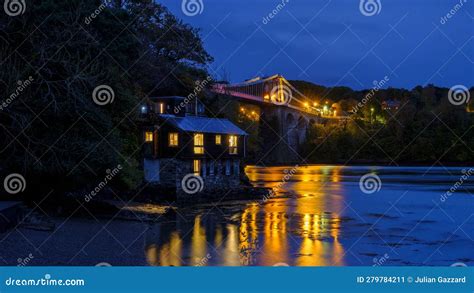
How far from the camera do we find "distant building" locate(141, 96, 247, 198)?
32.8 metres

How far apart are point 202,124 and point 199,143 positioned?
60.9 inches

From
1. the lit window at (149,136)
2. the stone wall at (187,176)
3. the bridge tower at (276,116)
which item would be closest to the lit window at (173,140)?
the stone wall at (187,176)

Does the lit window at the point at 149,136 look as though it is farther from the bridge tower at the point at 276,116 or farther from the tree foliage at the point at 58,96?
the bridge tower at the point at 276,116

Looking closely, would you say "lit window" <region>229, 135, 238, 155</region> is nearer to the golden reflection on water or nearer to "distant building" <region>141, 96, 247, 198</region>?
"distant building" <region>141, 96, 247, 198</region>

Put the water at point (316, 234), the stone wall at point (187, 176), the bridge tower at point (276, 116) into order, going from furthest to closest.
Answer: the bridge tower at point (276, 116)
the stone wall at point (187, 176)
the water at point (316, 234)

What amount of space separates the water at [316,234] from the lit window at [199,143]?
3918 millimetres

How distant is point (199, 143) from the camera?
34.4m

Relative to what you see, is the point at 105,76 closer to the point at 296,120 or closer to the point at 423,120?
the point at 296,120

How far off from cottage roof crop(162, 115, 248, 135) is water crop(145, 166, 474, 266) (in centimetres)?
518

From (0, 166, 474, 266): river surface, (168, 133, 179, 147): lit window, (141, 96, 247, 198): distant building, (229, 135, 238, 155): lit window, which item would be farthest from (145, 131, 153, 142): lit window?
(229, 135, 238, 155): lit window

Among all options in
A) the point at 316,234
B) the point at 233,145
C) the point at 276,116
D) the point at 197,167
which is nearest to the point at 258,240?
the point at 316,234

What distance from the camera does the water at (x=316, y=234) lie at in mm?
16734

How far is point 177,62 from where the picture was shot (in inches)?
1613

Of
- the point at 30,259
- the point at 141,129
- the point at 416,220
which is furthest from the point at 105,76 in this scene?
the point at 416,220
